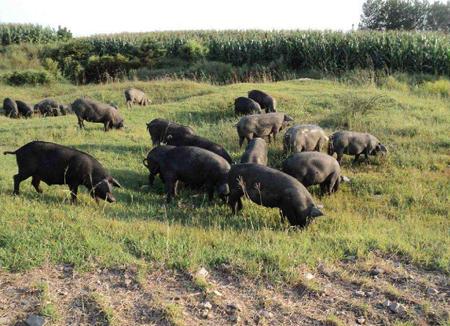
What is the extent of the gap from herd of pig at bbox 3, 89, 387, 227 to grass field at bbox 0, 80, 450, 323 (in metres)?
0.28

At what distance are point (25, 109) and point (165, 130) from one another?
32.0ft

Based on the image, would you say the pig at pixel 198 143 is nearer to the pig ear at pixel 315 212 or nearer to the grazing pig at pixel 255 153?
the grazing pig at pixel 255 153

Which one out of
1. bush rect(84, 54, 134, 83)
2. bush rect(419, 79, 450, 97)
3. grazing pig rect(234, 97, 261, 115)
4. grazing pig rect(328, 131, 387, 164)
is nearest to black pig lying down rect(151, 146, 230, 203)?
grazing pig rect(328, 131, 387, 164)

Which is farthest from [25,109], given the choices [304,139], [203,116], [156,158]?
[304,139]

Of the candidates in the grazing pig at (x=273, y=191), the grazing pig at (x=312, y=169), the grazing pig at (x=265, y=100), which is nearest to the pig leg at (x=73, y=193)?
the grazing pig at (x=273, y=191)

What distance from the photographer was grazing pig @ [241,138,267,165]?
1004 cm

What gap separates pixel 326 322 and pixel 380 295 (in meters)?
0.91

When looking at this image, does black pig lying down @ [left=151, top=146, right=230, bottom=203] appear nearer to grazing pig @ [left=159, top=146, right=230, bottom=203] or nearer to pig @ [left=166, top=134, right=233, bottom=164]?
grazing pig @ [left=159, top=146, right=230, bottom=203]

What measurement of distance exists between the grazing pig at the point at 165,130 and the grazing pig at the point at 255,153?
71.9 inches

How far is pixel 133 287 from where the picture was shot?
568cm

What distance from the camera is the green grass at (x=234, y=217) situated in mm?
6246

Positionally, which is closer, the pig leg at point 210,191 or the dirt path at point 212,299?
the dirt path at point 212,299

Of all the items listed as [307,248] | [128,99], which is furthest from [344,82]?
[307,248]

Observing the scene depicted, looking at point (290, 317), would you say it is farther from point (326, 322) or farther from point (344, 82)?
point (344, 82)
